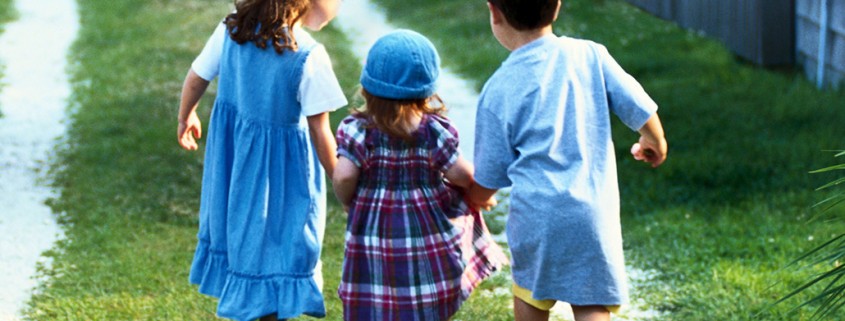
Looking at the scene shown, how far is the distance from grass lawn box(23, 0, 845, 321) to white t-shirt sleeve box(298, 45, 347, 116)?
3.35 feet

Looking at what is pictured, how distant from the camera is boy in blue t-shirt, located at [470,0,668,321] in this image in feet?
9.73

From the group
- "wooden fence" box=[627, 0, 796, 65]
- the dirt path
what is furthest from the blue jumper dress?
"wooden fence" box=[627, 0, 796, 65]

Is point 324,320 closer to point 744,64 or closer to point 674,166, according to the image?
point 674,166

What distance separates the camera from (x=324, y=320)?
4.11 m

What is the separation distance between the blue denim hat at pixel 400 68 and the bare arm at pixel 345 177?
0.20 metres

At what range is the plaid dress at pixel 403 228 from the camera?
3111mm

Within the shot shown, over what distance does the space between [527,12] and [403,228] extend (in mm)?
637

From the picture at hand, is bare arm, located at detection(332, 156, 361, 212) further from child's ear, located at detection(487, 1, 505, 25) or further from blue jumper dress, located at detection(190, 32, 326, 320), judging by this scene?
child's ear, located at detection(487, 1, 505, 25)

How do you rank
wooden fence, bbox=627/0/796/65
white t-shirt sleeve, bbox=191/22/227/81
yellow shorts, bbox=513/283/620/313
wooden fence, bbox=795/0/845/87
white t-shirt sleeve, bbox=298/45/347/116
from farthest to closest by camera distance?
wooden fence, bbox=627/0/796/65 → wooden fence, bbox=795/0/845/87 → white t-shirt sleeve, bbox=191/22/227/81 → white t-shirt sleeve, bbox=298/45/347/116 → yellow shorts, bbox=513/283/620/313

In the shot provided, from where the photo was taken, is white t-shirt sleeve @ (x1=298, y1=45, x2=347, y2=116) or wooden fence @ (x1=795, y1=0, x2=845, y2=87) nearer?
white t-shirt sleeve @ (x1=298, y1=45, x2=347, y2=116)

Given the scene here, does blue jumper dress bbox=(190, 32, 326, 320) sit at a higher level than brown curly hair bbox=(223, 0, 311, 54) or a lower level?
lower

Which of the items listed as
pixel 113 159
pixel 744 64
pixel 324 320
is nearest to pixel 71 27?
pixel 113 159

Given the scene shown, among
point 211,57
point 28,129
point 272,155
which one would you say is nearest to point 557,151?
point 272,155

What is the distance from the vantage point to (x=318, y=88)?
11.0 ft
